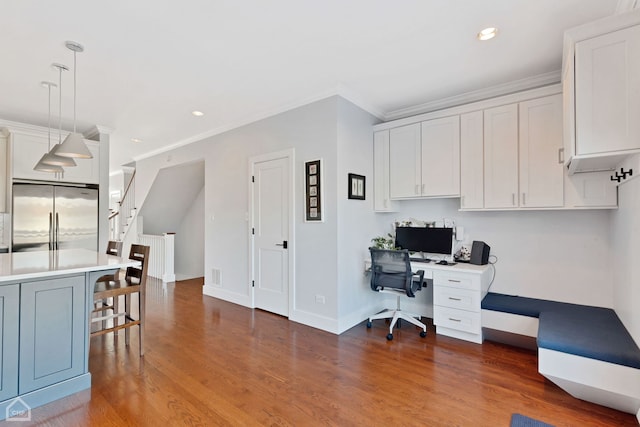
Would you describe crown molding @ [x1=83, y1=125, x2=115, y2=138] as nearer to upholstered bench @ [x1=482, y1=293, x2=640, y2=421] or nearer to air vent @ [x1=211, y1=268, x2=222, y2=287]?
air vent @ [x1=211, y1=268, x2=222, y2=287]

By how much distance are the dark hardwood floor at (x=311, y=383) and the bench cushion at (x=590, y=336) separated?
41cm

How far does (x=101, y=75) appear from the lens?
118 inches

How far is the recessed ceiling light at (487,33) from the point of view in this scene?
7.59 ft

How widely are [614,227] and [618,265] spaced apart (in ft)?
1.15

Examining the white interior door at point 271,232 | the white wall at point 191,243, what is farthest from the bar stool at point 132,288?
the white wall at point 191,243

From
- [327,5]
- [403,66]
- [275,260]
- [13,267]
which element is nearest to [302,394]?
[275,260]

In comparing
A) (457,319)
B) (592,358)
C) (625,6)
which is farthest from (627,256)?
(625,6)

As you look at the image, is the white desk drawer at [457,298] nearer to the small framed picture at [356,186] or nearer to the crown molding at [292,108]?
the small framed picture at [356,186]

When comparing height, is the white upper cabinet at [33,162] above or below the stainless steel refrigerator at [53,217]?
above

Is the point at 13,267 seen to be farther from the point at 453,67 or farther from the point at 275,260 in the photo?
the point at 453,67

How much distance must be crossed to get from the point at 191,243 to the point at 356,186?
4758 millimetres

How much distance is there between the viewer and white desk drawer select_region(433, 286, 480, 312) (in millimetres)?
3025

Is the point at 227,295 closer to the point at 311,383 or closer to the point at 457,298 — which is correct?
the point at 311,383

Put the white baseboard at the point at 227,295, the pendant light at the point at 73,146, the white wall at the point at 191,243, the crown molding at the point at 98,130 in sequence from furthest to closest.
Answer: the white wall at the point at 191,243
the crown molding at the point at 98,130
the white baseboard at the point at 227,295
the pendant light at the point at 73,146
